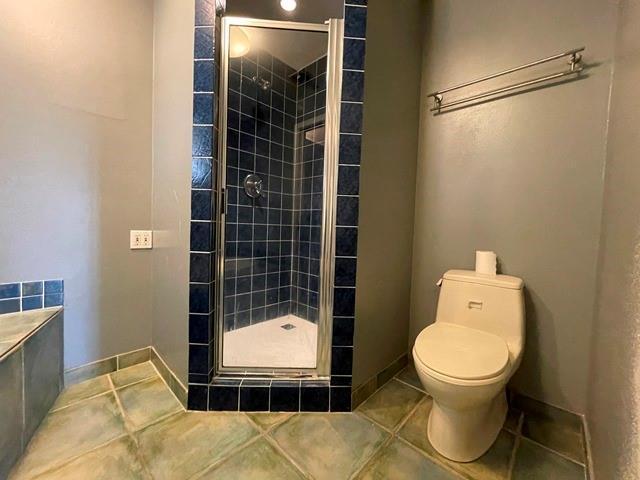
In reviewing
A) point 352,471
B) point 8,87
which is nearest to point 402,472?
point 352,471

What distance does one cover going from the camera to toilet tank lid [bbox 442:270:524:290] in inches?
50.5

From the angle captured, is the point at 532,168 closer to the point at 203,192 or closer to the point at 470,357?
the point at 470,357

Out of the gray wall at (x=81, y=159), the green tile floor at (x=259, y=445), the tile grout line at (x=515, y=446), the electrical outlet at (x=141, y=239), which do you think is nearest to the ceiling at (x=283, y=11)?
the gray wall at (x=81, y=159)

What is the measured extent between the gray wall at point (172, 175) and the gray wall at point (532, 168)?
1398 mm

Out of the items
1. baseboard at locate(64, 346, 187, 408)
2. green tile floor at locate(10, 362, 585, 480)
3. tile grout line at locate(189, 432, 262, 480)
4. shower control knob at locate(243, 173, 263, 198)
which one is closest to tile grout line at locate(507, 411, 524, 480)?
green tile floor at locate(10, 362, 585, 480)

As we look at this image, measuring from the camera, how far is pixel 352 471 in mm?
1012

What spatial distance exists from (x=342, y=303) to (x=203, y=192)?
34.0 inches

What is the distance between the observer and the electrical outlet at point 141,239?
63.0 inches

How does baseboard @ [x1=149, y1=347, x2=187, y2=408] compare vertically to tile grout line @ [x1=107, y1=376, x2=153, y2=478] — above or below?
above

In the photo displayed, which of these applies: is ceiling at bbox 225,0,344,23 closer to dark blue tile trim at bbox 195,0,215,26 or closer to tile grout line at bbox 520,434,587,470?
dark blue tile trim at bbox 195,0,215,26

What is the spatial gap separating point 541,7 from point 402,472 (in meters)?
2.17

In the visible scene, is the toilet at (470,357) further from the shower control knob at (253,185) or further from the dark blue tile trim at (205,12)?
the dark blue tile trim at (205,12)

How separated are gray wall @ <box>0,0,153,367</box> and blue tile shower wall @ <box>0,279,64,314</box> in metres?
0.04

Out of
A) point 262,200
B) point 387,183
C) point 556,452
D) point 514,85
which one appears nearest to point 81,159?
point 262,200
